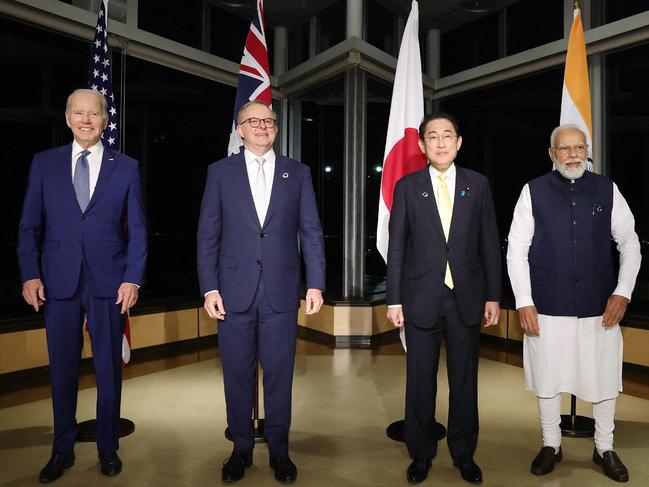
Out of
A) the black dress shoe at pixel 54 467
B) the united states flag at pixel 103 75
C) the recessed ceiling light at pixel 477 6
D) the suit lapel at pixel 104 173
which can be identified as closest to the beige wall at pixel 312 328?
the united states flag at pixel 103 75

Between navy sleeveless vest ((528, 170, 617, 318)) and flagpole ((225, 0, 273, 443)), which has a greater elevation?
flagpole ((225, 0, 273, 443))

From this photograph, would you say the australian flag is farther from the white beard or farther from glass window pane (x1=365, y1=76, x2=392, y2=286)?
glass window pane (x1=365, y1=76, x2=392, y2=286)

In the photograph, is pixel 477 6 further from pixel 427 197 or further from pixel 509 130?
pixel 427 197

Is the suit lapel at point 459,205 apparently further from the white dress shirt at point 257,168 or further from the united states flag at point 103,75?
the united states flag at point 103,75

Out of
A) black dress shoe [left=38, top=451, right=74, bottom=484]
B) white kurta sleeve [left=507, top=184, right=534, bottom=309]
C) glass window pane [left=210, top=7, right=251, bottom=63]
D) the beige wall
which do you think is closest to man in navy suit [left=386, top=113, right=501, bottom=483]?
white kurta sleeve [left=507, top=184, right=534, bottom=309]

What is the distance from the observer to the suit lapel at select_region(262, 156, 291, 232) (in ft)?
7.15

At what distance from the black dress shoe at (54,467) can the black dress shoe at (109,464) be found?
15cm

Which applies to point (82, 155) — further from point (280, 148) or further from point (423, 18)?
point (423, 18)

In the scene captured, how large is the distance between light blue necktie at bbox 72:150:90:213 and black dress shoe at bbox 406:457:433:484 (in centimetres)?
186

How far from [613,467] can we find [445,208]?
1398 mm

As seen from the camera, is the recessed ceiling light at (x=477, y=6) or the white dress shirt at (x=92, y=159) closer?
the white dress shirt at (x=92, y=159)

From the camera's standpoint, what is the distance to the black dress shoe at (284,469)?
2195 millimetres

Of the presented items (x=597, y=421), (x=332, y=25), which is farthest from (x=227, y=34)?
(x=597, y=421)

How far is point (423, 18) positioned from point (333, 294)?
327cm
